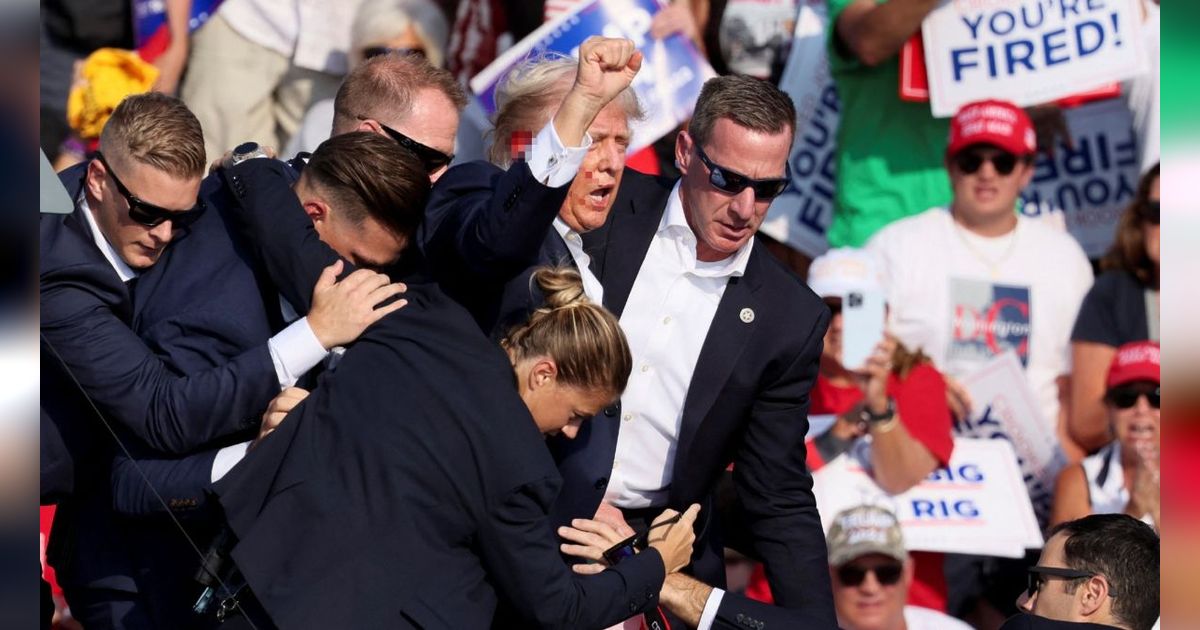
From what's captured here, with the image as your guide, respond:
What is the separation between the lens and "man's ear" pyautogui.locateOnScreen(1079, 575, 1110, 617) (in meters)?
3.99

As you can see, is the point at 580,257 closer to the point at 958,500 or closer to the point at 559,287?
the point at 559,287

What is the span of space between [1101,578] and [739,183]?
124 centimetres

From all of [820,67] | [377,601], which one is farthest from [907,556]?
[377,601]

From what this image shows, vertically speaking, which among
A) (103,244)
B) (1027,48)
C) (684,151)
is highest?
(1027,48)

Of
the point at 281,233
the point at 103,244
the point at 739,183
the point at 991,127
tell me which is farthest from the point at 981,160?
the point at 103,244

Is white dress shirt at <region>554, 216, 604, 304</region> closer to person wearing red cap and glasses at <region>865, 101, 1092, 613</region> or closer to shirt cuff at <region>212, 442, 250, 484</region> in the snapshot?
shirt cuff at <region>212, 442, 250, 484</region>

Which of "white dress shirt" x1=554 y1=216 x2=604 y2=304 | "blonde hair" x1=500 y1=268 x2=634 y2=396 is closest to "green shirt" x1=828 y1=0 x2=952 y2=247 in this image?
"white dress shirt" x1=554 y1=216 x2=604 y2=304

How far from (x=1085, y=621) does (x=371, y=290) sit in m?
1.81

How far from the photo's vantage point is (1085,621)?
157 inches

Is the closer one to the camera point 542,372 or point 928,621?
point 542,372

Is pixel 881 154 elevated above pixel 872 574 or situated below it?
above

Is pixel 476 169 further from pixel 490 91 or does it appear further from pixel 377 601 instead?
pixel 490 91

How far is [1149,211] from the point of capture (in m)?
6.45

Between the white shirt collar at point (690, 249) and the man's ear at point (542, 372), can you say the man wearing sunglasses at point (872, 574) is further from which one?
the man's ear at point (542, 372)
